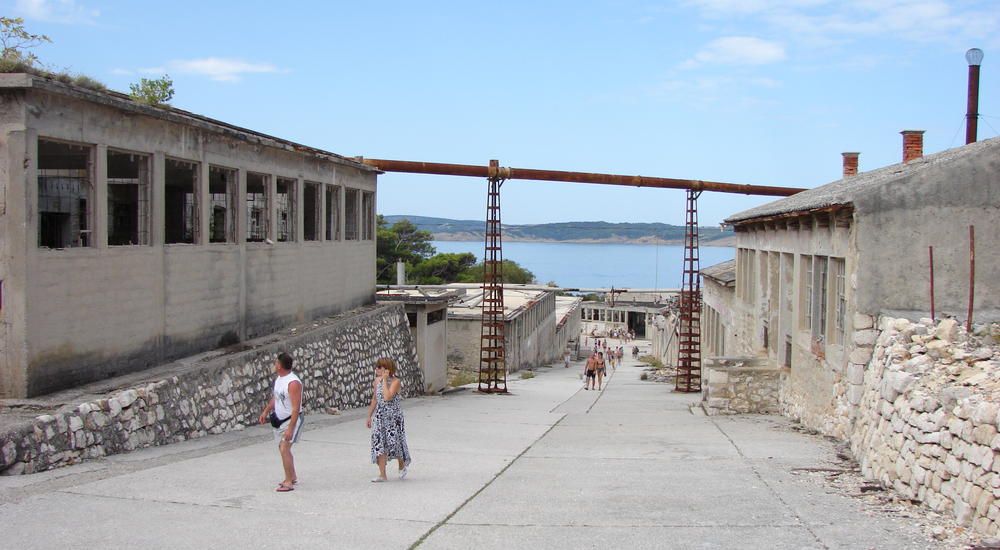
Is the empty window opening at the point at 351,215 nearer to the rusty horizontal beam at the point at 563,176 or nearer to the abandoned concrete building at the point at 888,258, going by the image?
the rusty horizontal beam at the point at 563,176

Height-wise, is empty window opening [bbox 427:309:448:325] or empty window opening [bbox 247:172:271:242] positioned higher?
empty window opening [bbox 247:172:271:242]

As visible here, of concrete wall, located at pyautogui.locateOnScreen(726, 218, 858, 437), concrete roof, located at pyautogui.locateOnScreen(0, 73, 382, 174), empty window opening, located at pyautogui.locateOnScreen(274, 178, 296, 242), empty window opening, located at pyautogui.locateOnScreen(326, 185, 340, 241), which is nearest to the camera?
concrete roof, located at pyautogui.locateOnScreen(0, 73, 382, 174)

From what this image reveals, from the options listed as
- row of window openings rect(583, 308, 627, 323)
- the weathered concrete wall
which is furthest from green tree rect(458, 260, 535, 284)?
the weathered concrete wall

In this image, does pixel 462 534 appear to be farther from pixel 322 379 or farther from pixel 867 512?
pixel 322 379

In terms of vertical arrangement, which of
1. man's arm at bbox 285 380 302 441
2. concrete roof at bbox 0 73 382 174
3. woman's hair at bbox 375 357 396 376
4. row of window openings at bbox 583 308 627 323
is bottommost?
row of window openings at bbox 583 308 627 323

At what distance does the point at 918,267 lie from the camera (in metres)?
12.8

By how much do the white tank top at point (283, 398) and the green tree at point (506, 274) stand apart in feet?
223

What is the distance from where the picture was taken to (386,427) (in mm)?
9523

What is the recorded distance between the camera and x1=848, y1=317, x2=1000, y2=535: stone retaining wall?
767 centimetres

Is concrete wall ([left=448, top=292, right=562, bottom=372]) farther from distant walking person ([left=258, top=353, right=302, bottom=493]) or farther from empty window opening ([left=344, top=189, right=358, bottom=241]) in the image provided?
distant walking person ([left=258, top=353, right=302, bottom=493])

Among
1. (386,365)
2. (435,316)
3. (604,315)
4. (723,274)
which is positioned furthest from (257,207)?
(604,315)

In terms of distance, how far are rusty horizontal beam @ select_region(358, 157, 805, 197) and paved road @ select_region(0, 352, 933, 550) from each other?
14.5 meters

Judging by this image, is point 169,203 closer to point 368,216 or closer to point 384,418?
point 368,216

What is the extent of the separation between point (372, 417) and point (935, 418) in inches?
243
